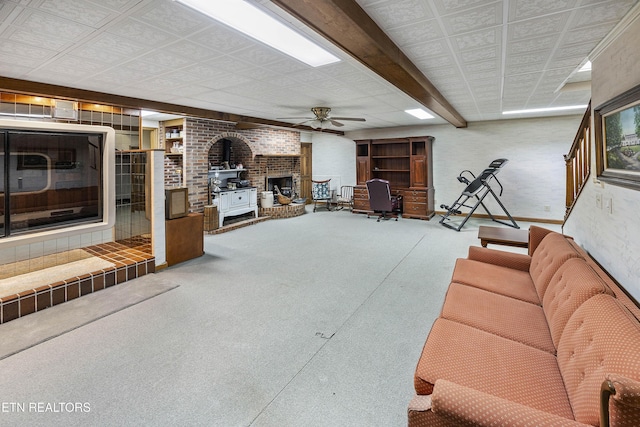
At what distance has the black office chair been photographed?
7.08m

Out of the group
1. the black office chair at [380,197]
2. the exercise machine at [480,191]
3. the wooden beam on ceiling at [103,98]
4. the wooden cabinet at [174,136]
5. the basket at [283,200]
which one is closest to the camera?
the wooden beam on ceiling at [103,98]

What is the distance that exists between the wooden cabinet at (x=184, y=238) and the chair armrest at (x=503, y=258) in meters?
3.58

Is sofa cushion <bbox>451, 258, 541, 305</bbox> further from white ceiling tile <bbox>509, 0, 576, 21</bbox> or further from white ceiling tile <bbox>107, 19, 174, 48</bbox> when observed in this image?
white ceiling tile <bbox>107, 19, 174, 48</bbox>

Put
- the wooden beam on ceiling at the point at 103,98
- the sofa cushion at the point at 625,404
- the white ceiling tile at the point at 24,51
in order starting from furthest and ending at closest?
the wooden beam on ceiling at the point at 103,98 < the white ceiling tile at the point at 24,51 < the sofa cushion at the point at 625,404

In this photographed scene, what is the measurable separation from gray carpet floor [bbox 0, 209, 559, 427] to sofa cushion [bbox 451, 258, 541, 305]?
1.57 feet

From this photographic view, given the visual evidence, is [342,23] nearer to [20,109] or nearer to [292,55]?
[292,55]

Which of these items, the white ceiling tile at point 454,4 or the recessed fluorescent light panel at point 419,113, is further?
the recessed fluorescent light panel at point 419,113

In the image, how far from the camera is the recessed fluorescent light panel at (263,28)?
1.96 m

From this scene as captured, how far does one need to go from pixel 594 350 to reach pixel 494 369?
392 millimetres

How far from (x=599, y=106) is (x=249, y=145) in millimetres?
6355

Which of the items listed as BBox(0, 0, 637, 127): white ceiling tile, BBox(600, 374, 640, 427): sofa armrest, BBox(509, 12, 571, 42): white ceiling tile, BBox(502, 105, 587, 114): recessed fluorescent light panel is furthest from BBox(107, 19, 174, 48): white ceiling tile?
BBox(502, 105, 587, 114): recessed fluorescent light panel

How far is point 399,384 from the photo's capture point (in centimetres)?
186

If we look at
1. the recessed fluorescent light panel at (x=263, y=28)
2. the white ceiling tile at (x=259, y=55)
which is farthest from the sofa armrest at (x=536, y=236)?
the white ceiling tile at (x=259, y=55)

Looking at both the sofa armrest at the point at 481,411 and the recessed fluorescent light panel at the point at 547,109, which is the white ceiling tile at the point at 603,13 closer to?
the sofa armrest at the point at 481,411
